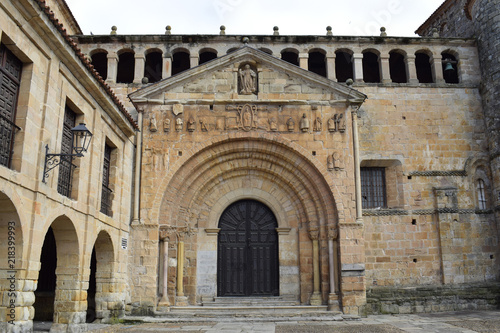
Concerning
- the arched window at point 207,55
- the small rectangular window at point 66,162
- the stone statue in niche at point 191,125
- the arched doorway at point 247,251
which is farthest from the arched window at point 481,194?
the small rectangular window at point 66,162

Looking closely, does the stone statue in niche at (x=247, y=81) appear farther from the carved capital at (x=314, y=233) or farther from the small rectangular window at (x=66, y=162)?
the small rectangular window at (x=66, y=162)

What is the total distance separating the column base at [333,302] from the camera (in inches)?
495

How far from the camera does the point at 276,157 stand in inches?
548

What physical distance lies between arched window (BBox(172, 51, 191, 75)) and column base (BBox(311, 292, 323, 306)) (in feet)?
30.6

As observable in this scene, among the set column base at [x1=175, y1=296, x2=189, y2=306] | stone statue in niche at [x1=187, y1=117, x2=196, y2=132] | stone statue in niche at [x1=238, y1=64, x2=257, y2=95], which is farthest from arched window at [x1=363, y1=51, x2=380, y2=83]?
column base at [x1=175, y1=296, x2=189, y2=306]

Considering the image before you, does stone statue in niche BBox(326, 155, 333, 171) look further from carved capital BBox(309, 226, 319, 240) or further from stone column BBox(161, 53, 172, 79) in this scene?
stone column BBox(161, 53, 172, 79)

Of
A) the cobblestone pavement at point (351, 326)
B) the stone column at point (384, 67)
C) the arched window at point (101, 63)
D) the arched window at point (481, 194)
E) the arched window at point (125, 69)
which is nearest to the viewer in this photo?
the cobblestone pavement at point (351, 326)

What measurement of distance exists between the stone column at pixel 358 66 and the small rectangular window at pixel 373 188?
3.16 m

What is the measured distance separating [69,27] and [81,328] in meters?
11.9

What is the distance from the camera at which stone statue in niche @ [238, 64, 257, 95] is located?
1388 centimetres

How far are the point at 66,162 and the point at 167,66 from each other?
22.6 ft

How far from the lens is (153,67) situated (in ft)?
58.0

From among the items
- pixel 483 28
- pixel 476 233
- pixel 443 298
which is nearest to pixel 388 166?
pixel 476 233

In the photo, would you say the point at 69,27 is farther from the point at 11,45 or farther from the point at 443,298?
the point at 443,298
